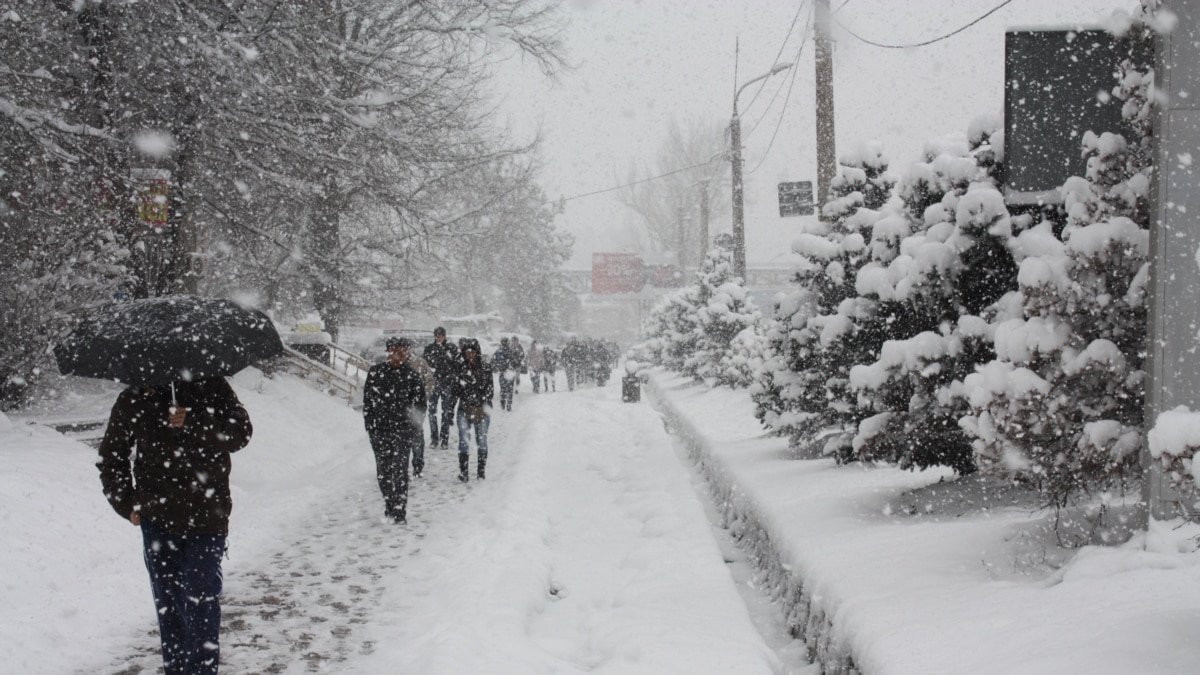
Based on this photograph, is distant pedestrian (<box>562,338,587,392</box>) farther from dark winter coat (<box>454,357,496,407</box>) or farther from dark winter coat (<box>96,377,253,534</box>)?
dark winter coat (<box>96,377,253,534</box>)

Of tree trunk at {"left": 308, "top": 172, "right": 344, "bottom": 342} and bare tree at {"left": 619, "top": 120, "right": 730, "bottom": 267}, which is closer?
tree trunk at {"left": 308, "top": 172, "right": 344, "bottom": 342}

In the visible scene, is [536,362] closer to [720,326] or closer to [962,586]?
[720,326]

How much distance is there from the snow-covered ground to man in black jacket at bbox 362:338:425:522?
1.19ft

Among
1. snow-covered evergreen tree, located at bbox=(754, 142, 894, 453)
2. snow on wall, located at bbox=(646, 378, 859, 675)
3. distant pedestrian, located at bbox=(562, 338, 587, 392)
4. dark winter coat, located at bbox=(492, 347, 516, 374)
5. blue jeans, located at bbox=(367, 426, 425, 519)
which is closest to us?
snow on wall, located at bbox=(646, 378, 859, 675)

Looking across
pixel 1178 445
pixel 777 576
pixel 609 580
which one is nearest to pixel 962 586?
pixel 1178 445

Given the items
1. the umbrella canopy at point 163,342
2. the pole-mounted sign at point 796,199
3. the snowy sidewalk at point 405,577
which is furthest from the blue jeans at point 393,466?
the pole-mounted sign at point 796,199

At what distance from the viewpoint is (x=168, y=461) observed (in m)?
4.46

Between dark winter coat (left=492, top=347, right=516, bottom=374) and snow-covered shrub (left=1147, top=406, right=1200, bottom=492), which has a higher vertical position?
snow-covered shrub (left=1147, top=406, right=1200, bottom=492)

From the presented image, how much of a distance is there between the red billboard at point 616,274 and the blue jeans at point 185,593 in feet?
196

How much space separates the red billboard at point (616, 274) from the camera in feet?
213

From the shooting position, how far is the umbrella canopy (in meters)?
4.33

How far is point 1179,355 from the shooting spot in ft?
14.9

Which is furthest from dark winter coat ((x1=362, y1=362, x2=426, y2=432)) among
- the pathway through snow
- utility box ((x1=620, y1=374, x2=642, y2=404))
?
utility box ((x1=620, y1=374, x2=642, y2=404))

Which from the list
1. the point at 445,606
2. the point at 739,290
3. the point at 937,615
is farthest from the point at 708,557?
the point at 739,290
